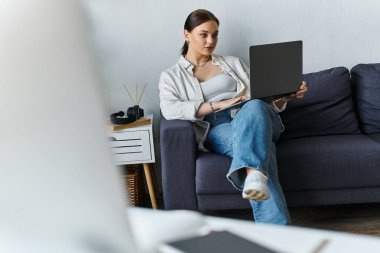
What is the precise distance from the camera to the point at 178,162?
2154 millimetres

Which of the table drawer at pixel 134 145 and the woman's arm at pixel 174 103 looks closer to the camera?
the woman's arm at pixel 174 103

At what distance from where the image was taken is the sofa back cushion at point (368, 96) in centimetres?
253

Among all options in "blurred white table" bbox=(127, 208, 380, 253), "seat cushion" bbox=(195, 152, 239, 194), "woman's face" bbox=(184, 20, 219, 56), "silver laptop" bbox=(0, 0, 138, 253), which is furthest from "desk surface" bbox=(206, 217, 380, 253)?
"woman's face" bbox=(184, 20, 219, 56)

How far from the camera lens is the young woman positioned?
5.99 feet

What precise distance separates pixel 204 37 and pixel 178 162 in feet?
2.37

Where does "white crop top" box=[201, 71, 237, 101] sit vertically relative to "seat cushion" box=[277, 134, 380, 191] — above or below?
above

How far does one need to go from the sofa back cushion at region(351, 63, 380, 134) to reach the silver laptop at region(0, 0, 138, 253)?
2.37 m

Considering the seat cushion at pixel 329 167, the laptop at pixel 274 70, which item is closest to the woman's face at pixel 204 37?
the laptop at pixel 274 70

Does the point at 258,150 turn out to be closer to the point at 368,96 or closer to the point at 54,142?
the point at 368,96

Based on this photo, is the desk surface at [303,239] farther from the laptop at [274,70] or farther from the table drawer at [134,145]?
the table drawer at [134,145]

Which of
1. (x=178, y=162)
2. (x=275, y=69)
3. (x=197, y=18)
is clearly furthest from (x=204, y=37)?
(x=178, y=162)

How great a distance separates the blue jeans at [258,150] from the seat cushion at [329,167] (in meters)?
0.14

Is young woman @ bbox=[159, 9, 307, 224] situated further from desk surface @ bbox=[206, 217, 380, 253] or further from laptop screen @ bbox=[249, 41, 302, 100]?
desk surface @ bbox=[206, 217, 380, 253]

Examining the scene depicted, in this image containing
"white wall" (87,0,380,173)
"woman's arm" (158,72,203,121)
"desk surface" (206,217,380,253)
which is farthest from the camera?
"white wall" (87,0,380,173)
